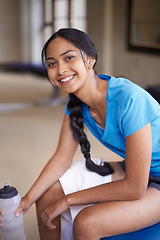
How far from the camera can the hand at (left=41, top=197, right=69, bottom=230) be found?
114 centimetres

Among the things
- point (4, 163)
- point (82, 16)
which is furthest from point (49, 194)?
point (82, 16)

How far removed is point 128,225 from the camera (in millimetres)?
1038

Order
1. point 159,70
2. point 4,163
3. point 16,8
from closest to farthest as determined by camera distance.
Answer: point 4,163 → point 159,70 → point 16,8

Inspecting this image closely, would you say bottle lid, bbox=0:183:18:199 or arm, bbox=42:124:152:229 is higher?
arm, bbox=42:124:152:229

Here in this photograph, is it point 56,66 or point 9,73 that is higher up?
point 56,66

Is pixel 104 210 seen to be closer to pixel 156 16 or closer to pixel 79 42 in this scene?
pixel 79 42

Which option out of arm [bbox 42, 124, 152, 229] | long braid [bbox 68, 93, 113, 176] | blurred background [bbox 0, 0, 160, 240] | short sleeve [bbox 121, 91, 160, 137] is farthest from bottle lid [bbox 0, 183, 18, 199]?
blurred background [bbox 0, 0, 160, 240]

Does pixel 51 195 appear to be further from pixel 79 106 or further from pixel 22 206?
pixel 79 106

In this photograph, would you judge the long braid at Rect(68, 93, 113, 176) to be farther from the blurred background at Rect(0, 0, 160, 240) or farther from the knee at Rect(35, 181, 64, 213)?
the blurred background at Rect(0, 0, 160, 240)

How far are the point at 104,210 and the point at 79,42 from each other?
570mm

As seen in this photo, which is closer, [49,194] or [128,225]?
[128,225]

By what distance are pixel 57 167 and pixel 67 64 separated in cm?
45

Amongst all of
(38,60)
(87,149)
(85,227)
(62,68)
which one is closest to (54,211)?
(85,227)

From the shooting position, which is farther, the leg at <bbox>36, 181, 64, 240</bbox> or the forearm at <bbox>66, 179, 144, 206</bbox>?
the leg at <bbox>36, 181, 64, 240</bbox>
